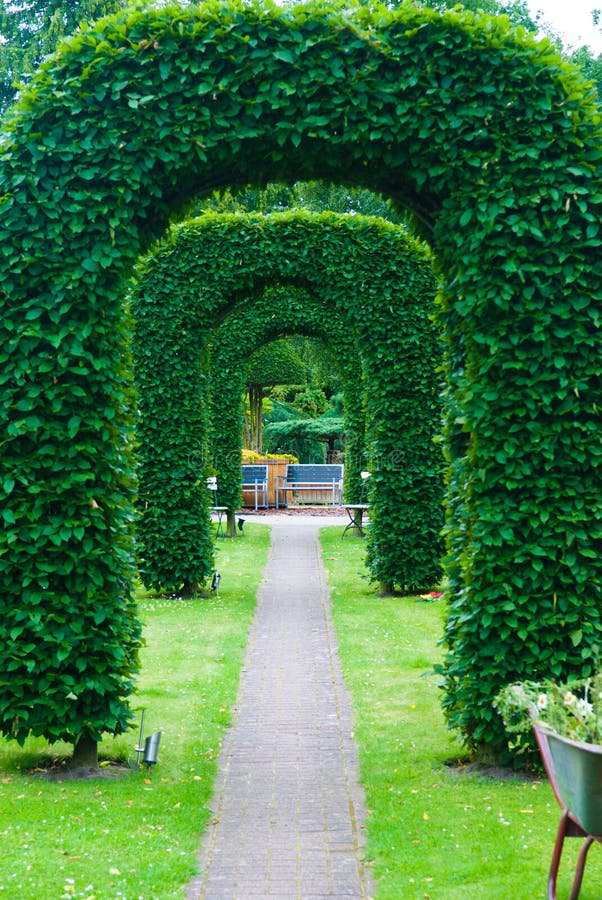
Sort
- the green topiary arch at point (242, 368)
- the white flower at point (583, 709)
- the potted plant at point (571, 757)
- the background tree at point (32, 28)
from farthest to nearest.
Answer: the background tree at point (32, 28) < the green topiary arch at point (242, 368) < the white flower at point (583, 709) < the potted plant at point (571, 757)

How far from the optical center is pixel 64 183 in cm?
519

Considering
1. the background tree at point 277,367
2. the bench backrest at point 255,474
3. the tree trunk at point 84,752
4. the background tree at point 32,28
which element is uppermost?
the background tree at point 32,28

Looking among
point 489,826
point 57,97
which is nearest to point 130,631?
point 489,826

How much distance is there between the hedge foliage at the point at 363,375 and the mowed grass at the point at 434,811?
3.46 m

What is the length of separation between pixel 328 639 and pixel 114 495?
4.68 meters

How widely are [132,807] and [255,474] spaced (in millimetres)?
22035

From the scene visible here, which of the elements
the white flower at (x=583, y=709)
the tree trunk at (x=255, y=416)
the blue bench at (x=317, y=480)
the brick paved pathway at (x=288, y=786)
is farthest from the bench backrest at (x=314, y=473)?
the white flower at (x=583, y=709)

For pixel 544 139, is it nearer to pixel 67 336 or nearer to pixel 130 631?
pixel 67 336

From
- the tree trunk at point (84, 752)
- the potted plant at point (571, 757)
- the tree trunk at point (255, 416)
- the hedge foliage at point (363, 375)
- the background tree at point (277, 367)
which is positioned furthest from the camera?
the tree trunk at point (255, 416)

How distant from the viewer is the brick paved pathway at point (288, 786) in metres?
4.16

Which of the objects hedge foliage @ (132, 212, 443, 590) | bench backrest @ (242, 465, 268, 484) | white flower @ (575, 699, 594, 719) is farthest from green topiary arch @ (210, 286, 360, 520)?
white flower @ (575, 699, 594, 719)

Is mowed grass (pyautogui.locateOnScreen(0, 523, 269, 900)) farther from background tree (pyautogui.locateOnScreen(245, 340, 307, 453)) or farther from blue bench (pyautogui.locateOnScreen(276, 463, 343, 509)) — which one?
blue bench (pyautogui.locateOnScreen(276, 463, 343, 509))

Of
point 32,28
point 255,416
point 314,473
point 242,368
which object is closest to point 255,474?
point 314,473

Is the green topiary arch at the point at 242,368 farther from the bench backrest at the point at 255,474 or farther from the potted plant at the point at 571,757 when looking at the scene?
the potted plant at the point at 571,757
